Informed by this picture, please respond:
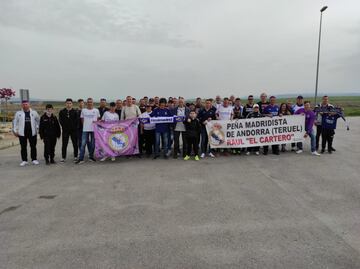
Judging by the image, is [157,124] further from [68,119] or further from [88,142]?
[68,119]

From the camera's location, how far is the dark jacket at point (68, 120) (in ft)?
28.7

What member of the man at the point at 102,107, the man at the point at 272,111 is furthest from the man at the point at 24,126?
the man at the point at 272,111

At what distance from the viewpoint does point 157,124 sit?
9133mm

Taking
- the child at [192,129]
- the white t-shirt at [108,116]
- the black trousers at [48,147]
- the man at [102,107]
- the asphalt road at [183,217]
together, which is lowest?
the asphalt road at [183,217]

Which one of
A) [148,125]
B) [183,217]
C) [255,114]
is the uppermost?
[255,114]

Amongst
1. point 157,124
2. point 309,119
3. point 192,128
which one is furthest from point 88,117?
point 309,119

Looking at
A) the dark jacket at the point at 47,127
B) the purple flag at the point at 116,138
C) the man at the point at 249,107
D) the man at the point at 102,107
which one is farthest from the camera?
the man at the point at 249,107

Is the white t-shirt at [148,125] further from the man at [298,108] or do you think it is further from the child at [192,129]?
the man at [298,108]

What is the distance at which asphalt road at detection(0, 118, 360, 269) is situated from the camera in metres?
3.30

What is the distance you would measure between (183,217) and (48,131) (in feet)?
20.5

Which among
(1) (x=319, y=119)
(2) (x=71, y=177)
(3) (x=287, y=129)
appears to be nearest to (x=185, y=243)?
(2) (x=71, y=177)

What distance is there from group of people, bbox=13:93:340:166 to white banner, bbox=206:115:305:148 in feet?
0.72

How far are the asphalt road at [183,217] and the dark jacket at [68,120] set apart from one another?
166 centimetres

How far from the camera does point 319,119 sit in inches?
388
